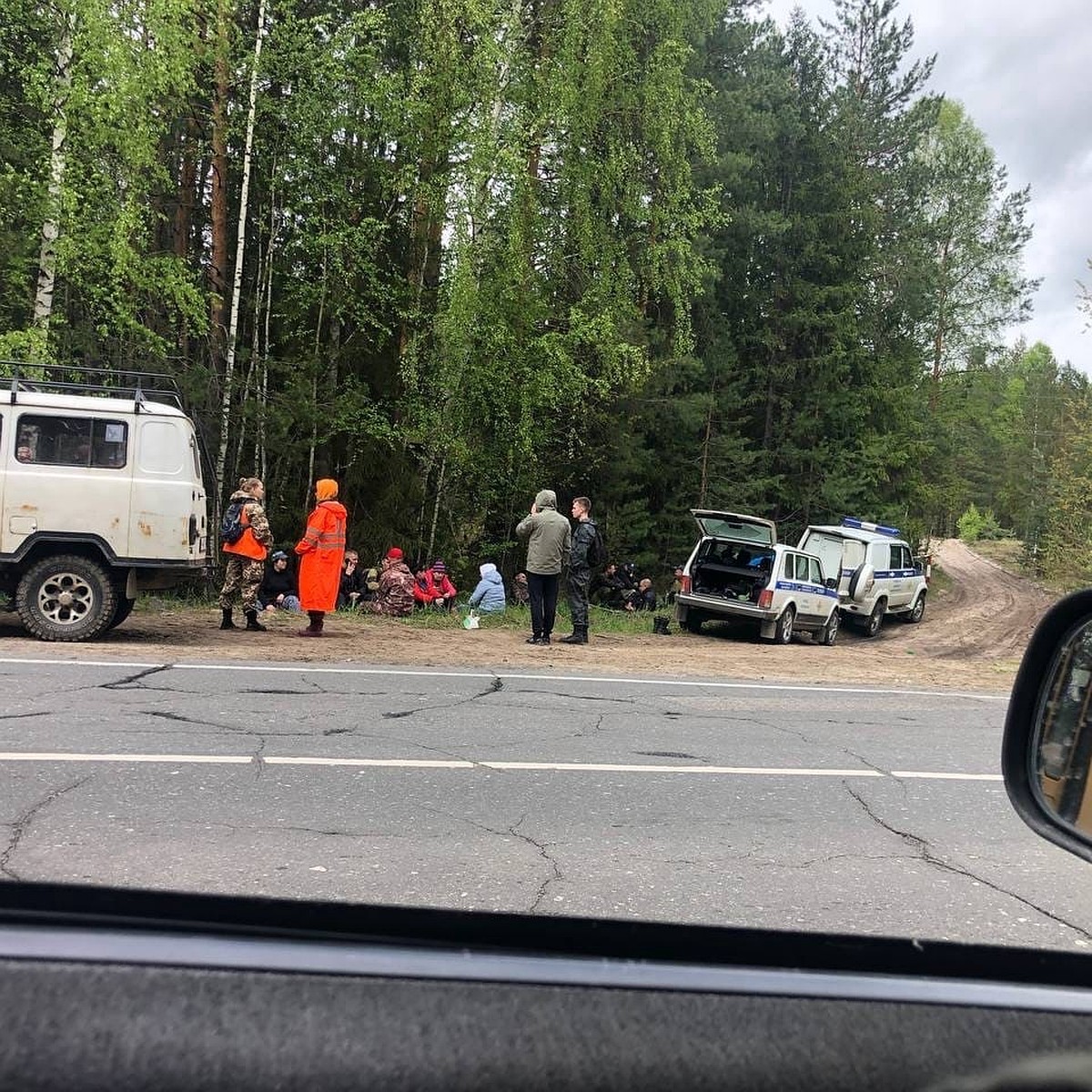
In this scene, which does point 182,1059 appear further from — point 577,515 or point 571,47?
point 571,47

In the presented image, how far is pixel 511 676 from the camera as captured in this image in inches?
387

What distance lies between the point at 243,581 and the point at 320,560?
1003mm

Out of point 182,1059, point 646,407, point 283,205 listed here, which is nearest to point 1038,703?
point 182,1059

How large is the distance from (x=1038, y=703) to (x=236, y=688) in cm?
694

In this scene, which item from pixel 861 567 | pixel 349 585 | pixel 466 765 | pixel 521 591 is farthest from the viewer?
pixel 861 567

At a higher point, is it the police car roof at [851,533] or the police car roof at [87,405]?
the police car roof at [87,405]

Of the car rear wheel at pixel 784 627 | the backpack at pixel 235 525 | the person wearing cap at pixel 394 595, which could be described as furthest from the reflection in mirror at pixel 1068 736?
the car rear wheel at pixel 784 627

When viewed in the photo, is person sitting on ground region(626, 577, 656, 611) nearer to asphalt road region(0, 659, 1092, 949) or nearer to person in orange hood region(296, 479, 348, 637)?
person in orange hood region(296, 479, 348, 637)

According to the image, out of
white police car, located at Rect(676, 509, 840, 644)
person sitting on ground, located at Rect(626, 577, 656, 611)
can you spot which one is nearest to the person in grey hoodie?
white police car, located at Rect(676, 509, 840, 644)

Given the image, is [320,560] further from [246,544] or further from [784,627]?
[784,627]

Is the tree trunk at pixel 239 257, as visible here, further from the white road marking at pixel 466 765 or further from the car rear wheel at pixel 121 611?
the white road marking at pixel 466 765

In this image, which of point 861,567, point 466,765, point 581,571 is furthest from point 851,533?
point 466,765

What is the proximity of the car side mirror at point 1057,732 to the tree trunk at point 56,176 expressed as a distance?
14990 millimetres

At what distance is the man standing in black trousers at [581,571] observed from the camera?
13711mm
